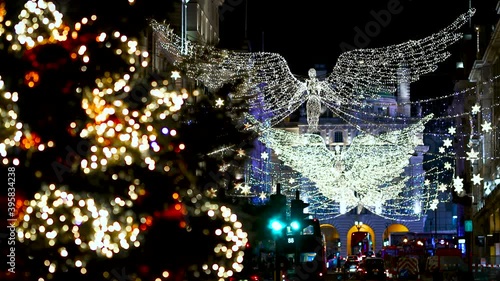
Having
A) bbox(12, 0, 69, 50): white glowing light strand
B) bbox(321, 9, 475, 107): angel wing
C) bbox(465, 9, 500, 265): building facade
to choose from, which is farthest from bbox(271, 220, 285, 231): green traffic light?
bbox(465, 9, 500, 265): building facade

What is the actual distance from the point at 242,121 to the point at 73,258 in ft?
8.84

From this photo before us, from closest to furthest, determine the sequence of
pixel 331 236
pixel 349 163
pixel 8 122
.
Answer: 1. pixel 8 122
2. pixel 349 163
3. pixel 331 236

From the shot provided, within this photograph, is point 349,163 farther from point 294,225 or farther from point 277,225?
point 277,225

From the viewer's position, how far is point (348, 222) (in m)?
102

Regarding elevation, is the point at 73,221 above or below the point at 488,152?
below

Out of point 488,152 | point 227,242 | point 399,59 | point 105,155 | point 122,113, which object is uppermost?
point 488,152

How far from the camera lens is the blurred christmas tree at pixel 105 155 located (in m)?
11.0

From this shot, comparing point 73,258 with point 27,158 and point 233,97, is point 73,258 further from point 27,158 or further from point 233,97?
point 233,97

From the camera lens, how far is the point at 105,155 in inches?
437

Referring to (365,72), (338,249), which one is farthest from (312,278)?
(338,249)

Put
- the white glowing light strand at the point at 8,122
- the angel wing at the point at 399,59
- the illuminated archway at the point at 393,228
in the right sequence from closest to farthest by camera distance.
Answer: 1. the white glowing light strand at the point at 8,122
2. the angel wing at the point at 399,59
3. the illuminated archway at the point at 393,228

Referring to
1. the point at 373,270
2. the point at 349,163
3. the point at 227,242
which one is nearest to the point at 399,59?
the point at 373,270

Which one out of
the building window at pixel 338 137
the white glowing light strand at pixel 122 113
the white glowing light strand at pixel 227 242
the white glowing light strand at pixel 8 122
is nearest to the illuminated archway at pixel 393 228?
the building window at pixel 338 137

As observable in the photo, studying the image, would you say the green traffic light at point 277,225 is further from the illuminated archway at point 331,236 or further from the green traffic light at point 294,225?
the illuminated archway at point 331,236
